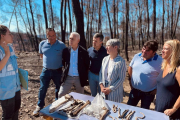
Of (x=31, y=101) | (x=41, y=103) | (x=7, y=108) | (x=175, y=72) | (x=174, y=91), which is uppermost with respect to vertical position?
(x=175, y=72)

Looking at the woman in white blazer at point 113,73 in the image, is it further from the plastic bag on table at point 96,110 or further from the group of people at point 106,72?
the plastic bag on table at point 96,110

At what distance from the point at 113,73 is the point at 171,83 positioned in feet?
2.90

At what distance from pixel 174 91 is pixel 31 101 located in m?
3.67

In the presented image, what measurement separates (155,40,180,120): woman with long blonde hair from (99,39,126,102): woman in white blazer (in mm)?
655

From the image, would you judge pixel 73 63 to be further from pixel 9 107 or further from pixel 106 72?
pixel 9 107

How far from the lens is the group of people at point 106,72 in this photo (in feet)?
5.90

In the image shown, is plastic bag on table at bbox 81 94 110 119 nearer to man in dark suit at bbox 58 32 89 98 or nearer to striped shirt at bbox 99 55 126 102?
striped shirt at bbox 99 55 126 102

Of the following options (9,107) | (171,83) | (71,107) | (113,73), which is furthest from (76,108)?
(171,83)

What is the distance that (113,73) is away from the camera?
2.28 metres

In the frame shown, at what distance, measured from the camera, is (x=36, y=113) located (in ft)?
9.92

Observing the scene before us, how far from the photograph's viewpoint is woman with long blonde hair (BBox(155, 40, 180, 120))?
67.6 inches

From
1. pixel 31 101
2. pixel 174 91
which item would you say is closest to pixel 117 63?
pixel 174 91

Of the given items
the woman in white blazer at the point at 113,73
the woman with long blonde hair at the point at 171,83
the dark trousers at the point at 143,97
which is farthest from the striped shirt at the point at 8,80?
the woman with long blonde hair at the point at 171,83

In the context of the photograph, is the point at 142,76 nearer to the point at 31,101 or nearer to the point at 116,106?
the point at 116,106
